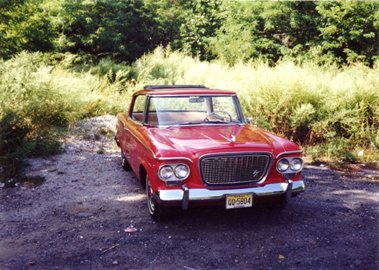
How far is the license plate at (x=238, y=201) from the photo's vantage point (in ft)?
13.2

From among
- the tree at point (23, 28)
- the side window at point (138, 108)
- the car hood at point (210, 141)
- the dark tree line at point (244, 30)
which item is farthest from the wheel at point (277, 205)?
the dark tree line at point (244, 30)

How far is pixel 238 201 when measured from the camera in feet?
13.3

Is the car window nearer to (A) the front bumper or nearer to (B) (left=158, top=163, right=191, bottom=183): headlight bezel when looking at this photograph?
(A) the front bumper

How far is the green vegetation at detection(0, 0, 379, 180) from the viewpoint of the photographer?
26.7 ft

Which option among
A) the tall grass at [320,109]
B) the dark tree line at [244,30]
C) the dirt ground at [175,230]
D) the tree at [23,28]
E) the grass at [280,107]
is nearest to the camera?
the dirt ground at [175,230]

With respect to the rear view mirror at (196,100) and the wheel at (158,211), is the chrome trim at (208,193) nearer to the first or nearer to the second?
the wheel at (158,211)

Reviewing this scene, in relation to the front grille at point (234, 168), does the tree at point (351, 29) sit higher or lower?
higher

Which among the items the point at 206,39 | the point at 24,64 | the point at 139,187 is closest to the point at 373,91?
the point at 139,187

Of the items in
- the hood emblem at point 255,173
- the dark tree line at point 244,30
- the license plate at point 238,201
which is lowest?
the license plate at point 238,201

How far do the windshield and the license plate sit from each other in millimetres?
1416

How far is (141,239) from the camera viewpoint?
407 cm

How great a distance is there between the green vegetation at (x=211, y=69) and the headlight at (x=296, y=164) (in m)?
3.70

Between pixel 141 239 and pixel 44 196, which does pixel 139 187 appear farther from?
pixel 141 239

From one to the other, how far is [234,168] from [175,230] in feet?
3.32
